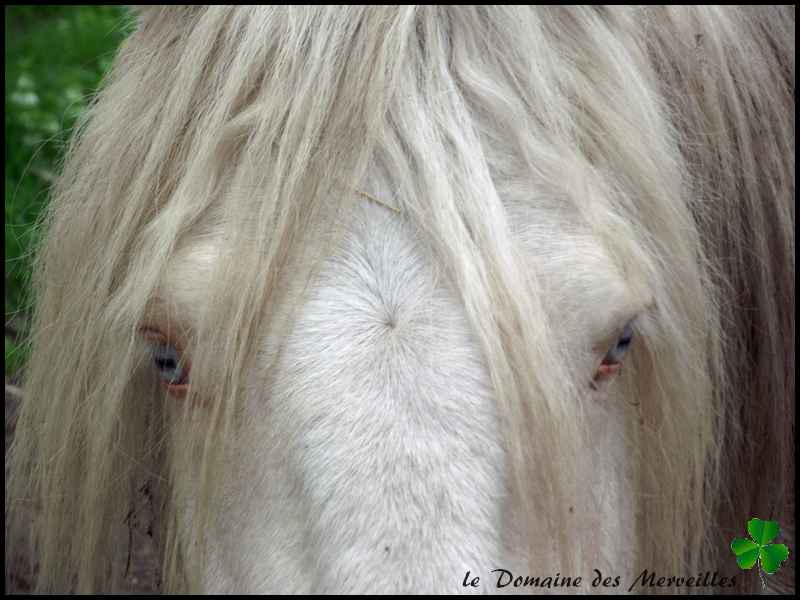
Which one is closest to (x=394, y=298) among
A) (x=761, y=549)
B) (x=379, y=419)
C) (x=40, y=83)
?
(x=379, y=419)

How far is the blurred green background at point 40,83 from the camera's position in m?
3.01

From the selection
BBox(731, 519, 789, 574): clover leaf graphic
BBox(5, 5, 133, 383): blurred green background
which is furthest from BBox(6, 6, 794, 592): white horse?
BBox(5, 5, 133, 383): blurred green background

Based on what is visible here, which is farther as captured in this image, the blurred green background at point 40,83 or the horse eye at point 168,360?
the blurred green background at point 40,83

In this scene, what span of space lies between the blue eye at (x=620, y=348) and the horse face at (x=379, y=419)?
68 millimetres

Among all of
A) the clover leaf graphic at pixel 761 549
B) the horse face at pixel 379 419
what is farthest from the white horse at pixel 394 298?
the clover leaf graphic at pixel 761 549

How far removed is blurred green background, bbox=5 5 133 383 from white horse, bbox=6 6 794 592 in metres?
1.14

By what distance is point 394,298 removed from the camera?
119cm

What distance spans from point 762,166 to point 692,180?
0.24 meters

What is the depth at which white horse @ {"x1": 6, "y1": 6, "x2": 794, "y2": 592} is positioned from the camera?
44.9 inches

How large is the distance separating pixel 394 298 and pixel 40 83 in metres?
3.19

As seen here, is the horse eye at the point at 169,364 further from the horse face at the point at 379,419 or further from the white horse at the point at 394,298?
the horse face at the point at 379,419

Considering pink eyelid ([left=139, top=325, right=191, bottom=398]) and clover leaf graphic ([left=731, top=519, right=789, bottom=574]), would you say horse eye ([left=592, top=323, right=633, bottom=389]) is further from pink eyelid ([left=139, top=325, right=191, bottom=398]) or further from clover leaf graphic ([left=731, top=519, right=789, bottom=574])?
pink eyelid ([left=139, top=325, right=191, bottom=398])

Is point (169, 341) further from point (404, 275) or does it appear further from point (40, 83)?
point (40, 83)

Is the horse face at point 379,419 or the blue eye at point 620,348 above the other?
the horse face at point 379,419
